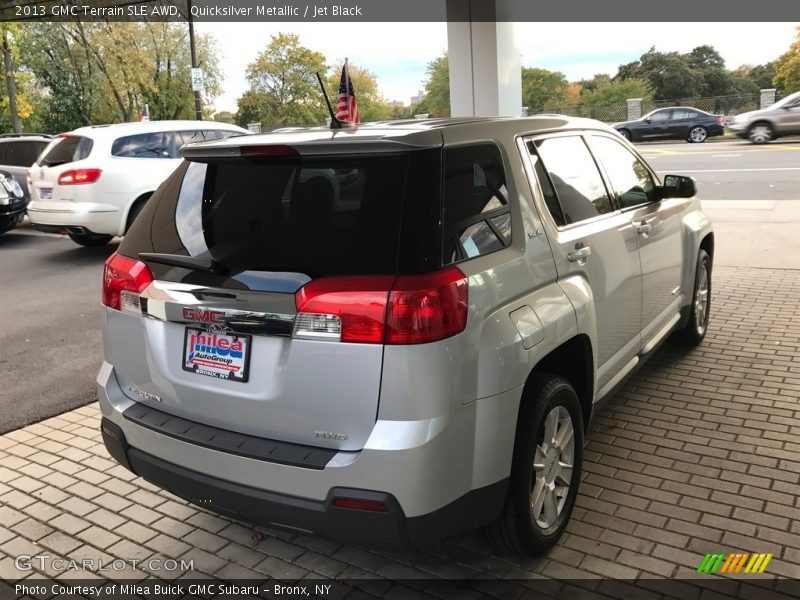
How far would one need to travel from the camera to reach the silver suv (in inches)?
92.8

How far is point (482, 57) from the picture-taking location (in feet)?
28.3

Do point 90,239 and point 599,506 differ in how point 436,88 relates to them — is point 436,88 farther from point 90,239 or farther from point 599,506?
point 599,506

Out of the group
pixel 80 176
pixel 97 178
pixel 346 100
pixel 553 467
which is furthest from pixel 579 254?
pixel 80 176

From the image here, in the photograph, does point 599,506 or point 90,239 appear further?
point 90,239

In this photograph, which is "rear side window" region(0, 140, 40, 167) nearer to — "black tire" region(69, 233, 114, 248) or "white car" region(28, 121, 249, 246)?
"black tire" region(69, 233, 114, 248)

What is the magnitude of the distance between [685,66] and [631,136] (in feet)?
107

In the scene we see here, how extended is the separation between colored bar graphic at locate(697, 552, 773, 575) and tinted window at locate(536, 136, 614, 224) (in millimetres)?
1555

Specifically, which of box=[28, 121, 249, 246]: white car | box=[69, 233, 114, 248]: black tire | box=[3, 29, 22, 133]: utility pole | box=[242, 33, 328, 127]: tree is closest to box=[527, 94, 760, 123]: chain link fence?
box=[242, 33, 328, 127]: tree

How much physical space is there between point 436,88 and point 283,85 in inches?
479

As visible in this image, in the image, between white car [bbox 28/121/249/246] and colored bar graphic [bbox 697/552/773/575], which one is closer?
A: colored bar graphic [bbox 697/552/773/575]

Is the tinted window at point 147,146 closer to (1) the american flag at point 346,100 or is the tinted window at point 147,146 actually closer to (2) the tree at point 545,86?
(1) the american flag at point 346,100

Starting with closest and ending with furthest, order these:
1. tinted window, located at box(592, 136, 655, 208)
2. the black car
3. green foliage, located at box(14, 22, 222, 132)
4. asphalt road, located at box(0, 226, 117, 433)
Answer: tinted window, located at box(592, 136, 655, 208), asphalt road, located at box(0, 226, 117, 433), the black car, green foliage, located at box(14, 22, 222, 132)

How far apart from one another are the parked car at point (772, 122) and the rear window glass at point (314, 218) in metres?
25.8

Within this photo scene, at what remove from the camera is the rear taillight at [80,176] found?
394 inches
